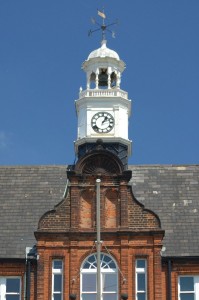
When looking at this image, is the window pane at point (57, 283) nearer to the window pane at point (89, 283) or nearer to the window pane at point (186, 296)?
the window pane at point (89, 283)

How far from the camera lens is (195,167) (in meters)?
50.3

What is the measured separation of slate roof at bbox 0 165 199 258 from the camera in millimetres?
44750

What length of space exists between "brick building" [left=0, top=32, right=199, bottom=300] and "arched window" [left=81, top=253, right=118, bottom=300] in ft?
0.14

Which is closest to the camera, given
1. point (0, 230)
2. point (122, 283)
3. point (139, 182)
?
point (122, 283)

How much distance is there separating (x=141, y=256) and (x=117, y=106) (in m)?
10.7

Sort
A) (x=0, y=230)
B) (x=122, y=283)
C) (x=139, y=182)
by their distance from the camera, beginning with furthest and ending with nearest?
(x=139, y=182), (x=0, y=230), (x=122, y=283)

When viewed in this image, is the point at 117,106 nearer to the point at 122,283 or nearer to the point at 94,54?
the point at 94,54

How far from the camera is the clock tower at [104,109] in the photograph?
49.7 meters

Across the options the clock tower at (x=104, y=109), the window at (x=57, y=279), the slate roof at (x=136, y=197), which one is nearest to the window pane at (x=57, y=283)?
the window at (x=57, y=279)

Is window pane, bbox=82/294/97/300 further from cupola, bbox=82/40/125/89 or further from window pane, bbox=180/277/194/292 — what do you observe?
cupola, bbox=82/40/125/89

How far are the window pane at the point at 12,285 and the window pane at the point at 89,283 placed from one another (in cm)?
319

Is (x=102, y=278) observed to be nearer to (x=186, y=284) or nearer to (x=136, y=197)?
(x=186, y=284)

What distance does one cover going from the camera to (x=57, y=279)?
139 ft

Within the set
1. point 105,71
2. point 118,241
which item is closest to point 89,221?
point 118,241
